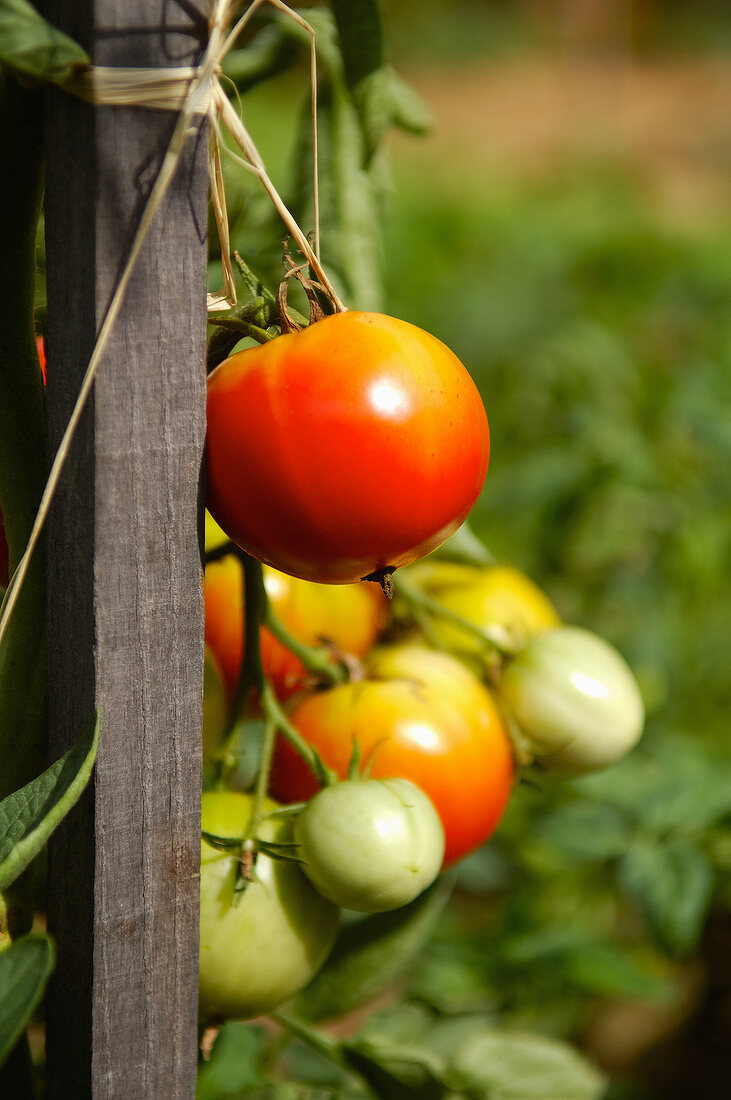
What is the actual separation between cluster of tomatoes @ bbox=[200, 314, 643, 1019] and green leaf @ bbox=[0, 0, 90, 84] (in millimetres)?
163

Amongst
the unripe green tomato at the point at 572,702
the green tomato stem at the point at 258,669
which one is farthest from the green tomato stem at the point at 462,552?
the green tomato stem at the point at 258,669

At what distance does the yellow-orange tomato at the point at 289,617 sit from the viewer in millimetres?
755

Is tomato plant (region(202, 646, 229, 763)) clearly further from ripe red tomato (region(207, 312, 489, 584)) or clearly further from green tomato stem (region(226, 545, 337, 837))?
ripe red tomato (region(207, 312, 489, 584))

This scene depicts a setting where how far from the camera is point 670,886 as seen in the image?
1021 mm

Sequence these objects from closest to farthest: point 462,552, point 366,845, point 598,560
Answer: point 366,845 → point 462,552 → point 598,560

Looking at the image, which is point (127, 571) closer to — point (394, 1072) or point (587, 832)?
point (394, 1072)

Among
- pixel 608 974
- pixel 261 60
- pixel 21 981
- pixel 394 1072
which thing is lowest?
pixel 608 974

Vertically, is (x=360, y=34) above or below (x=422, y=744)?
above

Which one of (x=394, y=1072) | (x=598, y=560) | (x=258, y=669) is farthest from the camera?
(x=598, y=560)

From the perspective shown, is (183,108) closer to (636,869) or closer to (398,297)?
(636,869)

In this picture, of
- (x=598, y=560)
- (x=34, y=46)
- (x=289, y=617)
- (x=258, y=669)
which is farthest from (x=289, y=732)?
(x=598, y=560)

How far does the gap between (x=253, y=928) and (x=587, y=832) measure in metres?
0.59

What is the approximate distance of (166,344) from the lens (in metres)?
0.53

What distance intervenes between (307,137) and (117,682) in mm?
550
